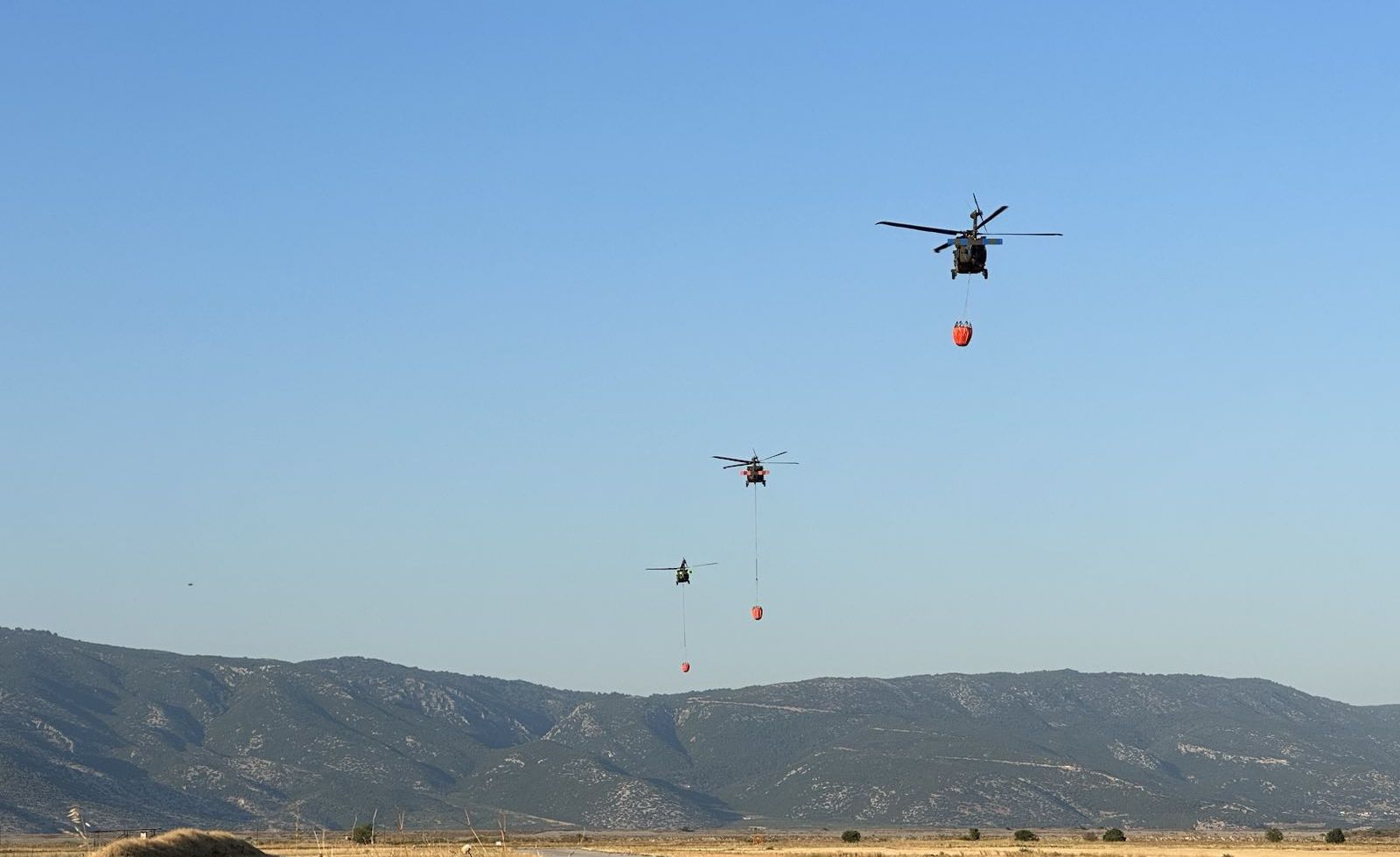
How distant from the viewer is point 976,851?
11250 centimetres

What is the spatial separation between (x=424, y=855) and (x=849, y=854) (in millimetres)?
93078

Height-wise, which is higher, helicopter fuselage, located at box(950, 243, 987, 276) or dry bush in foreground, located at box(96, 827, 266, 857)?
helicopter fuselage, located at box(950, 243, 987, 276)

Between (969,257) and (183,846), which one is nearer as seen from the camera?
(183,846)

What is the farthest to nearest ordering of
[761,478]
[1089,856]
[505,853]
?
[1089,856], [761,478], [505,853]

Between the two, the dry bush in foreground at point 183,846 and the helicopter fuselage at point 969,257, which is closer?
the dry bush in foreground at point 183,846

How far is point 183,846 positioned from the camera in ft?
140

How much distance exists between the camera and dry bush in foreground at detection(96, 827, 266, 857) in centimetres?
3791

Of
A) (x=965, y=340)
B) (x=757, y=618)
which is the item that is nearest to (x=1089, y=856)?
(x=757, y=618)

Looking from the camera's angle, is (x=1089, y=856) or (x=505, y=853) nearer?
(x=505, y=853)

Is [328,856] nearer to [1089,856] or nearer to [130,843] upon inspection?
[130,843]

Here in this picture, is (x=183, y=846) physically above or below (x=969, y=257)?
below

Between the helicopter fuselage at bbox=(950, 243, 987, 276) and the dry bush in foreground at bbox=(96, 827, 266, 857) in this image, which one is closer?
the dry bush in foreground at bbox=(96, 827, 266, 857)

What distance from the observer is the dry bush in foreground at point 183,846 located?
124 feet

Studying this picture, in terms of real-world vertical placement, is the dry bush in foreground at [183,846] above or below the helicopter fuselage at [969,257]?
below
